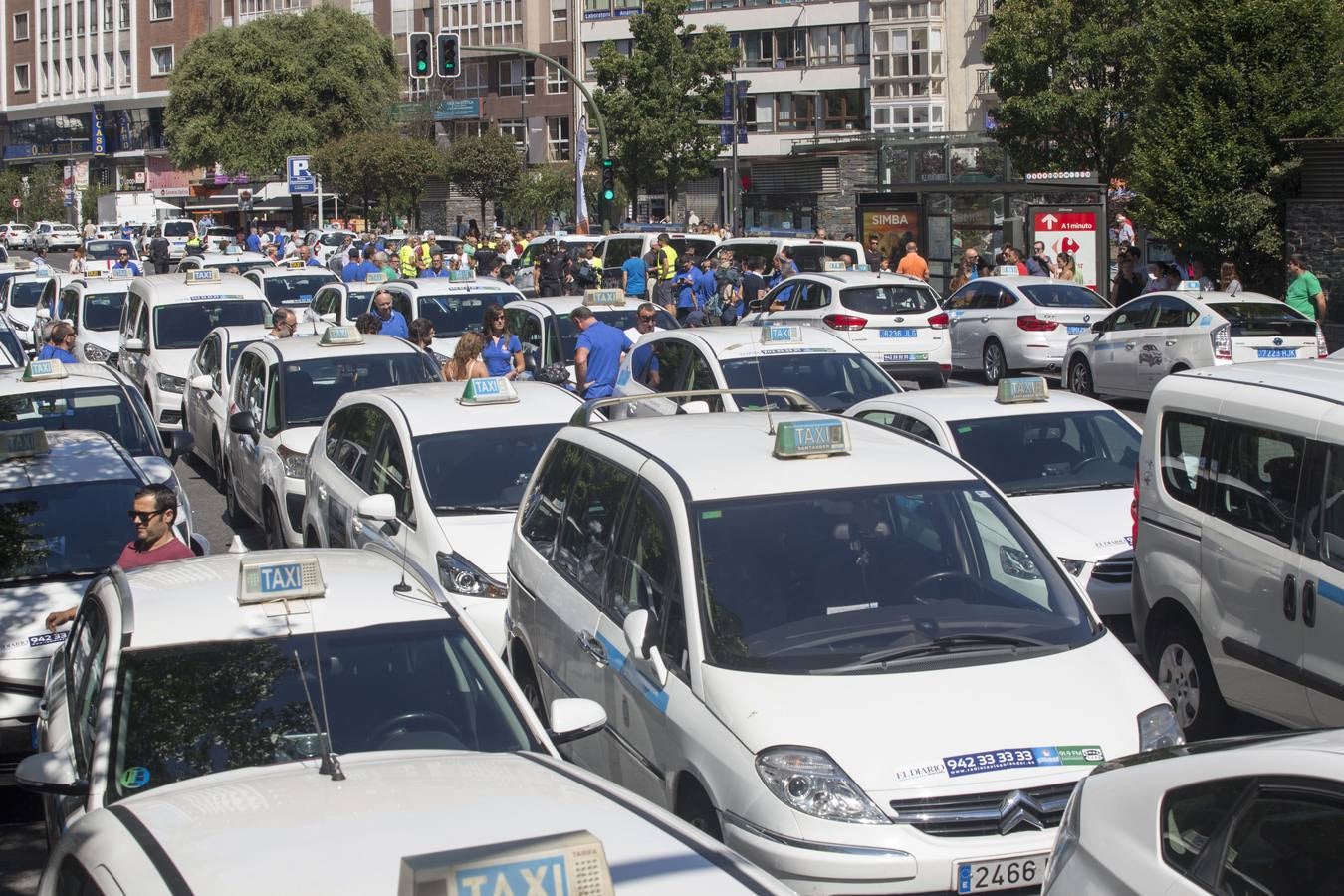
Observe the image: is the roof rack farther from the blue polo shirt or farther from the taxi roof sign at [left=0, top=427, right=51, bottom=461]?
the blue polo shirt

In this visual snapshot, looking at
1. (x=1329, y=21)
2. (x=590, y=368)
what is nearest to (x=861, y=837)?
(x=590, y=368)

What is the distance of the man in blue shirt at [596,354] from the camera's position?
594 inches

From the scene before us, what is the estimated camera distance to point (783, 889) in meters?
3.71

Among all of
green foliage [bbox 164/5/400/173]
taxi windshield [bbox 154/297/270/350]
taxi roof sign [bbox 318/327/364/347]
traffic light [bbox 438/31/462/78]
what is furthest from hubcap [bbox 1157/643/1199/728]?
green foliage [bbox 164/5/400/173]

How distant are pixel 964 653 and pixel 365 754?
2.23 meters

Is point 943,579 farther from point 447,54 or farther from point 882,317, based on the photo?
point 447,54

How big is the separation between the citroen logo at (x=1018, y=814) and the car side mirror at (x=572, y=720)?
4.27ft

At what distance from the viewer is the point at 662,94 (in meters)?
58.2

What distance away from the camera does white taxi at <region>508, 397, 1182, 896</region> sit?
523cm

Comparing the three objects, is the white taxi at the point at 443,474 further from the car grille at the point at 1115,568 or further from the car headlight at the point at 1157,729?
the car headlight at the point at 1157,729

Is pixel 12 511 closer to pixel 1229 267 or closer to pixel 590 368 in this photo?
pixel 590 368

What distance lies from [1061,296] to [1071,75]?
19.8 m

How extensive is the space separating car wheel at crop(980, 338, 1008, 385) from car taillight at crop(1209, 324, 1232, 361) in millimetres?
4441

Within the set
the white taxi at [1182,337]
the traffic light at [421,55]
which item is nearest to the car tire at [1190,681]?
the white taxi at [1182,337]
